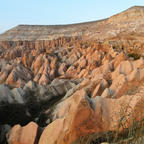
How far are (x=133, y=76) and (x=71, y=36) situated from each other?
91.4ft

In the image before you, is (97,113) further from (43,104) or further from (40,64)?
Result: (40,64)

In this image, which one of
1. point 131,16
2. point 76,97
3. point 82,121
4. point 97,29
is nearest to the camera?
point 82,121

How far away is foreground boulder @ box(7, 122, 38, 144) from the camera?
13.2ft

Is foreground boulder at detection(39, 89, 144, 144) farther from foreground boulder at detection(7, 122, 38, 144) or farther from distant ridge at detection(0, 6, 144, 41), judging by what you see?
distant ridge at detection(0, 6, 144, 41)

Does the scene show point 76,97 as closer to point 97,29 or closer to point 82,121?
point 82,121

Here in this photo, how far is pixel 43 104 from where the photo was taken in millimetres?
8219

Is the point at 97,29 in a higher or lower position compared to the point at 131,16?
lower

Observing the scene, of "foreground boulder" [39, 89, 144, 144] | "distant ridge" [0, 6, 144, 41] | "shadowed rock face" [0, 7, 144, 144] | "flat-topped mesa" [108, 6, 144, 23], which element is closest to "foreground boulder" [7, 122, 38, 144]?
"shadowed rock face" [0, 7, 144, 144]

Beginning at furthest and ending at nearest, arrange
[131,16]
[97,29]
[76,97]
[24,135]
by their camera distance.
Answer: [97,29] → [131,16] → [24,135] → [76,97]

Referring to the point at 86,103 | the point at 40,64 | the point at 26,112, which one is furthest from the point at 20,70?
the point at 86,103

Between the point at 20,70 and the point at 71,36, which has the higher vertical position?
the point at 71,36

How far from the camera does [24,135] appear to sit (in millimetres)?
4180

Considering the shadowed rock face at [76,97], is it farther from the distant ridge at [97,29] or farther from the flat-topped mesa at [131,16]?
the flat-topped mesa at [131,16]

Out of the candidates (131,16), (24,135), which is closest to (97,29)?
(131,16)
